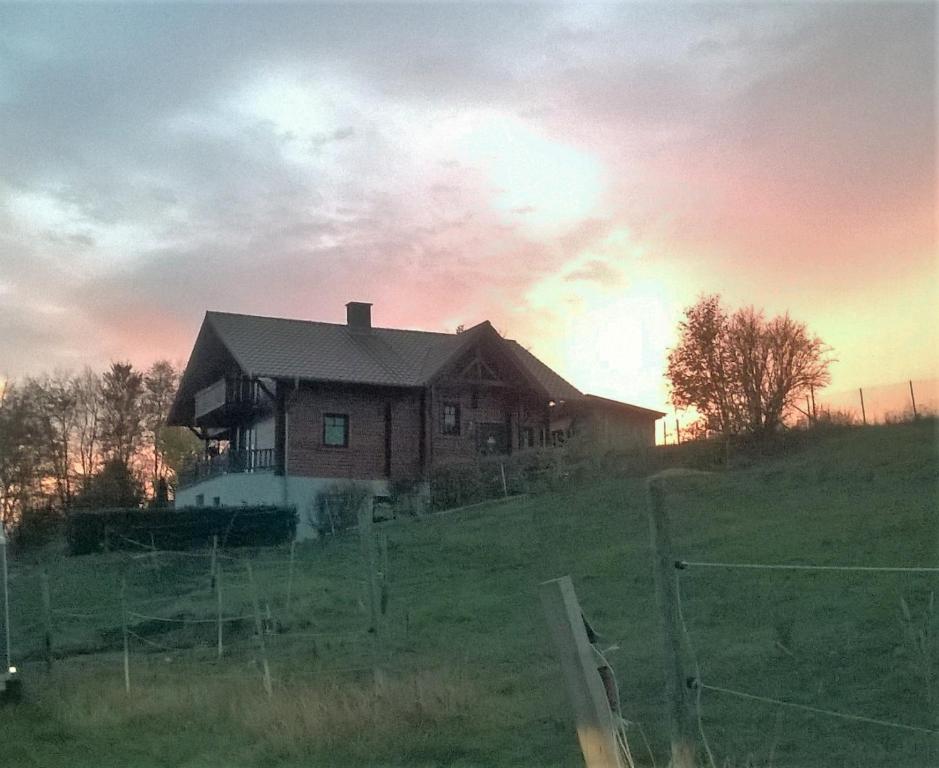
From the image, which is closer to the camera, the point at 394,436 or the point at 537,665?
the point at 537,665

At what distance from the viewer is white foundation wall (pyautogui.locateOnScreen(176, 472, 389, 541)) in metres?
34.8

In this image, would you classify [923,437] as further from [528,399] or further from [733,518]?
[528,399]

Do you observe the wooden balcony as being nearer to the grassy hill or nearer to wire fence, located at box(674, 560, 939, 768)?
the grassy hill

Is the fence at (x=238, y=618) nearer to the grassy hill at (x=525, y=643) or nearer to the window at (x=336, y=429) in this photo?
the grassy hill at (x=525, y=643)

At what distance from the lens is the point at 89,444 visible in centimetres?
6019

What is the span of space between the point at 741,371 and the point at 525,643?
26563mm

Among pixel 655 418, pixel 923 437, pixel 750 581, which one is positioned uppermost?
pixel 655 418

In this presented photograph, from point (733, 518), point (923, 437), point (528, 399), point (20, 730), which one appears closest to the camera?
point (20, 730)

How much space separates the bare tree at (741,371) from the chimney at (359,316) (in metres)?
12.8

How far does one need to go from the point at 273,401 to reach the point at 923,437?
20.6m

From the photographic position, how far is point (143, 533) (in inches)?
1229

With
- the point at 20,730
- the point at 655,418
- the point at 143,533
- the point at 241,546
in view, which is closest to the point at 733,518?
the point at 20,730

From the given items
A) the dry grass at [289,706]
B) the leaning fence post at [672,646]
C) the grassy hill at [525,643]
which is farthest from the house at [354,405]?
the leaning fence post at [672,646]

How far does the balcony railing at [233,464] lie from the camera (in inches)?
1478
